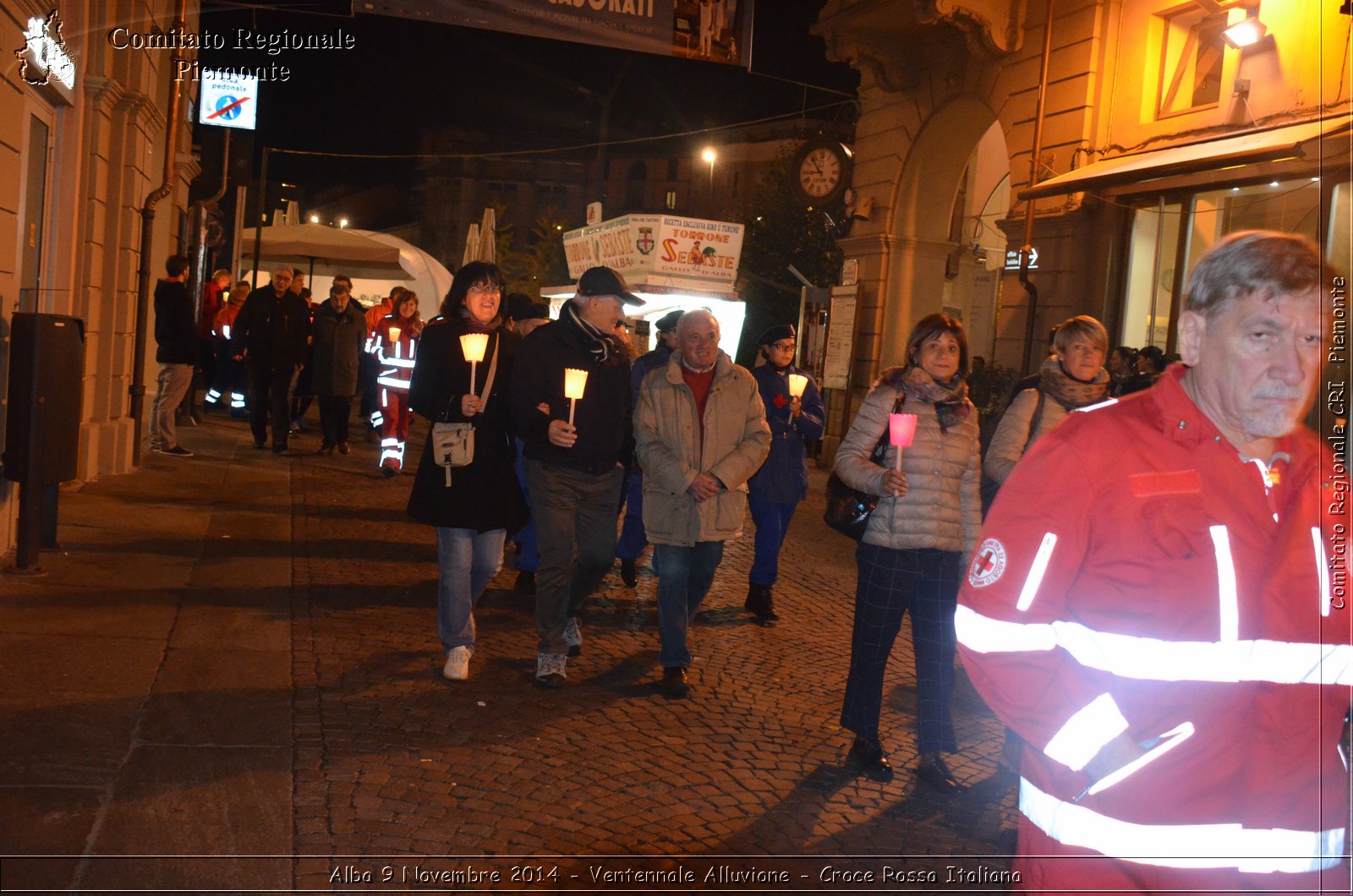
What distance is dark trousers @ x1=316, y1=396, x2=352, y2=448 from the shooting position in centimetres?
1575

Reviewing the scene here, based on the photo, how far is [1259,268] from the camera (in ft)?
7.27

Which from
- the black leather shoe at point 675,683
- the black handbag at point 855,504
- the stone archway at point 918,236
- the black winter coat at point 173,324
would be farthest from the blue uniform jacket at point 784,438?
the stone archway at point 918,236

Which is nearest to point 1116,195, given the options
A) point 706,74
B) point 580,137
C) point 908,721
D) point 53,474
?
point 908,721

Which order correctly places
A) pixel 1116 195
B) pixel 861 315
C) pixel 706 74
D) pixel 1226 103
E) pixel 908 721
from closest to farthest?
pixel 908 721
pixel 1226 103
pixel 1116 195
pixel 861 315
pixel 706 74

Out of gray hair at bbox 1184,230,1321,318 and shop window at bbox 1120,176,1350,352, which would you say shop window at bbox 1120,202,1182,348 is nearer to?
shop window at bbox 1120,176,1350,352

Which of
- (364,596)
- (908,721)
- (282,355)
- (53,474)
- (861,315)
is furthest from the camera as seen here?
(861,315)

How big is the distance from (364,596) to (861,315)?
43.8 feet

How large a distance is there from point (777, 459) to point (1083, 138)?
8243mm

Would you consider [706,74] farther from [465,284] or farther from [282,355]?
[465,284]

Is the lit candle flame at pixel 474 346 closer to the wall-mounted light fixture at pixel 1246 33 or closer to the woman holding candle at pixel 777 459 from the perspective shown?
the woman holding candle at pixel 777 459

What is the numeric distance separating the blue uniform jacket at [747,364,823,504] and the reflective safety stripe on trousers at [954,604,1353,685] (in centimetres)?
624

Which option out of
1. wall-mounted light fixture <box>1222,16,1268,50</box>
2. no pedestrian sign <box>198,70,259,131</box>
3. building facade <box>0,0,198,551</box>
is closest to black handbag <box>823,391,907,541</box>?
building facade <box>0,0,198,551</box>

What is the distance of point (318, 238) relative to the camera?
874 inches

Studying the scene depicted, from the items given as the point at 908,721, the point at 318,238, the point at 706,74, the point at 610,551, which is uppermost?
the point at 706,74
